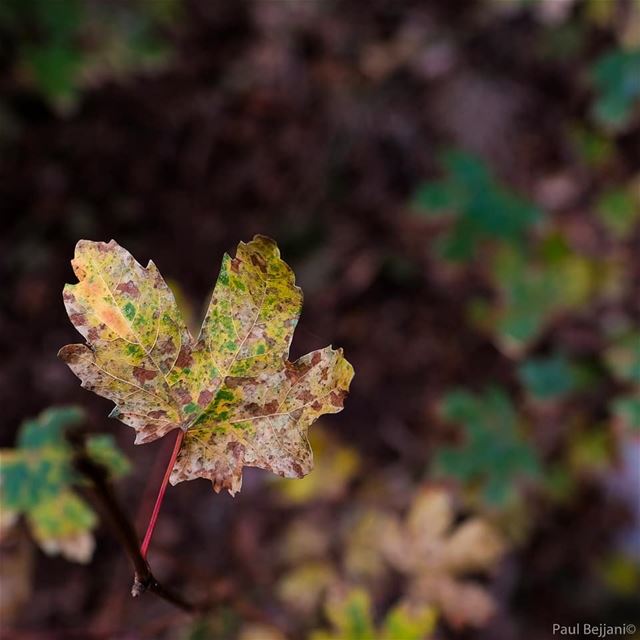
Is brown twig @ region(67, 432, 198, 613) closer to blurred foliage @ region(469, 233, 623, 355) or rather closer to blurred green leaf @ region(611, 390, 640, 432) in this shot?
blurred green leaf @ region(611, 390, 640, 432)

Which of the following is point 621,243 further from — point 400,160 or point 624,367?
point 400,160

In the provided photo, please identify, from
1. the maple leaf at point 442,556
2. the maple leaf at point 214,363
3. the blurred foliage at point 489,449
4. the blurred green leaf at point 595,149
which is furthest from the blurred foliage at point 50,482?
the blurred green leaf at point 595,149

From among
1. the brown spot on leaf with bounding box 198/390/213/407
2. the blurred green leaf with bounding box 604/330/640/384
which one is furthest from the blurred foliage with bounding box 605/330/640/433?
the brown spot on leaf with bounding box 198/390/213/407

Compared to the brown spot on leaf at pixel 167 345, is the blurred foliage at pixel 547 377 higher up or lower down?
higher up

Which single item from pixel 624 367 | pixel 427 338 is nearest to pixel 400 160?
pixel 427 338

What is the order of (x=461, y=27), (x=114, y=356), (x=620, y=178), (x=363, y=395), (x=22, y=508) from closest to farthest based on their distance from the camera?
(x=114, y=356) → (x=22, y=508) → (x=363, y=395) → (x=620, y=178) → (x=461, y=27)

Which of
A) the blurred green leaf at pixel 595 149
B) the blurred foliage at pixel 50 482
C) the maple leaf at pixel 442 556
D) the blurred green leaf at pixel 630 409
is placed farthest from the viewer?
the blurred green leaf at pixel 595 149

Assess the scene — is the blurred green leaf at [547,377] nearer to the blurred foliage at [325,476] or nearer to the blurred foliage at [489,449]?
the blurred foliage at [489,449]
